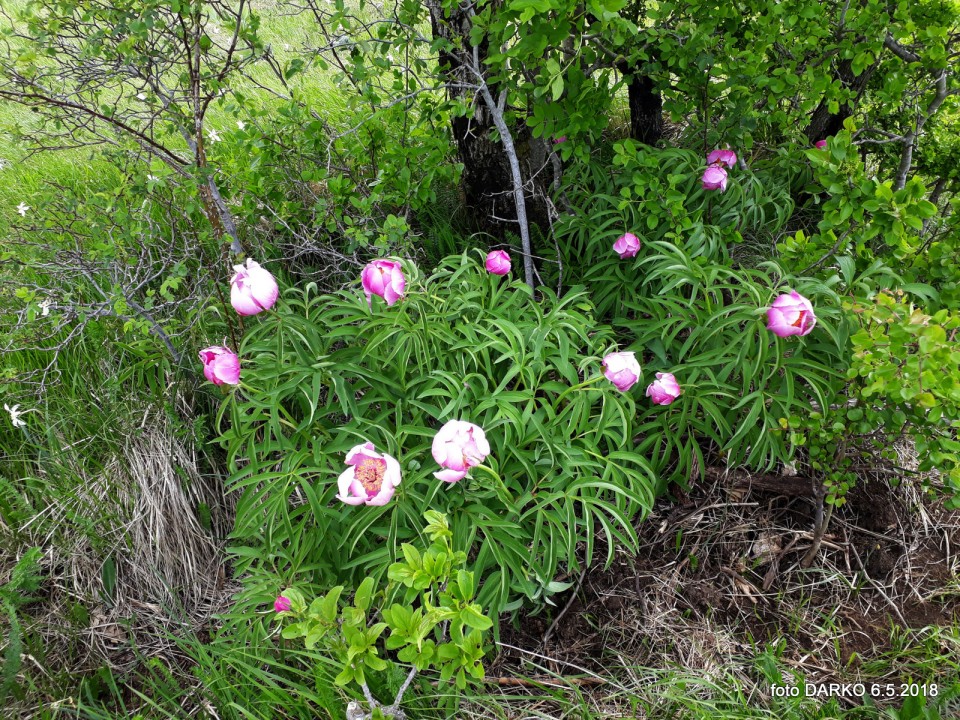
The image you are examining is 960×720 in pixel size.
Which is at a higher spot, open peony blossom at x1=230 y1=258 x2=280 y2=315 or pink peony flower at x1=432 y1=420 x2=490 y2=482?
open peony blossom at x1=230 y1=258 x2=280 y2=315

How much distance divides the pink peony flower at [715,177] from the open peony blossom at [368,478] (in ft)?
4.97

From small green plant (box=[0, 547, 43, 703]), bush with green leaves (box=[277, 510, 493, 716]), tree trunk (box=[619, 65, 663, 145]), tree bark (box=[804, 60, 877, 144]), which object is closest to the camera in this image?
bush with green leaves (box=[277, 510, 493, 716])

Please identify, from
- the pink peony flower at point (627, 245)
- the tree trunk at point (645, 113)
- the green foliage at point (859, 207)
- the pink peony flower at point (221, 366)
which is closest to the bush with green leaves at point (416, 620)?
the pink peony flower at point (221, 366)

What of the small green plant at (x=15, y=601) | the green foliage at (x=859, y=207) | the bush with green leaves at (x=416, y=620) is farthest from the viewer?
the small green plant at (x=15, y=601)

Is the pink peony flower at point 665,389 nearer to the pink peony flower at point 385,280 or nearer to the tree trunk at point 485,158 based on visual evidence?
the pink peony flower at point 385,280

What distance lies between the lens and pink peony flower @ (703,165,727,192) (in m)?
2.30

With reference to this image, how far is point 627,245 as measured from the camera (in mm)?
2211

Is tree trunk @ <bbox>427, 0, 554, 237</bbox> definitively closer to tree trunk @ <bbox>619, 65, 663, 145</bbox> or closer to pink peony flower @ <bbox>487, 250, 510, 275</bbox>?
pink peony flower @ <bbox>487, 250, 510, 275</bbox>

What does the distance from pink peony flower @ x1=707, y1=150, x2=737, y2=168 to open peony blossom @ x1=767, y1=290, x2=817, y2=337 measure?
91cm

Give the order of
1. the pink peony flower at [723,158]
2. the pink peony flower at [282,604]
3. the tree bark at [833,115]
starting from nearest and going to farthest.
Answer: the pink peony flower at [282,604], the pink peony flower at [723,158], the tree bark at [833,115]

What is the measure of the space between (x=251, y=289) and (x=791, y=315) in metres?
1.29

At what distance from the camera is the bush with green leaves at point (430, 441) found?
166 centimetres

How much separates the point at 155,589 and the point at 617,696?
1.45 meters

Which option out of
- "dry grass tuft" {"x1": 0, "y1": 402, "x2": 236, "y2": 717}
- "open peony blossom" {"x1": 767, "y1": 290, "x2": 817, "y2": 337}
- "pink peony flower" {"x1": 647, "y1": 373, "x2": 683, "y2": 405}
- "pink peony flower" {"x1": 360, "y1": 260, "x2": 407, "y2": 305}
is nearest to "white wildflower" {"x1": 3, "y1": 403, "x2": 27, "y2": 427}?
"dry grass tuft" {"x1": 0, "y1": 402, "x2": 236, "y2": 717}
